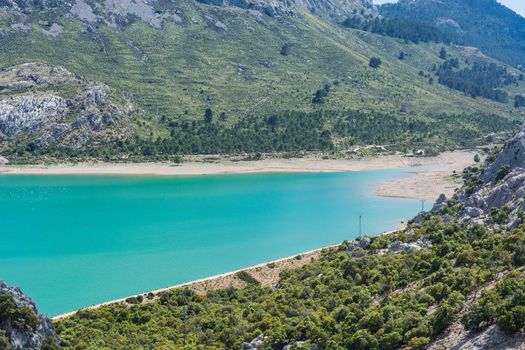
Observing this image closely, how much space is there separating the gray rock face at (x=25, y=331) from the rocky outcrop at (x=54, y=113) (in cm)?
14627

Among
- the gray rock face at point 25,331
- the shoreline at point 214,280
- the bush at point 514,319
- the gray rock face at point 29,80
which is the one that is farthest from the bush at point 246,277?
the gray rock face at point 29,80

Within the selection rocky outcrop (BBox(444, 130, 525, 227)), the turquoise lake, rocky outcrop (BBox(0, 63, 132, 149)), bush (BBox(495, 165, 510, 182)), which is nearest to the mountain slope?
rocky outcrop (BBox(444, 130, 525, 227))

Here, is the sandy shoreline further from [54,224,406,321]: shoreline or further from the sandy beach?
[54,224,406,321]: shoreline

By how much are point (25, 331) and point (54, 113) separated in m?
158

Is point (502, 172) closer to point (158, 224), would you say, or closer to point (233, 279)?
point (233, 279)

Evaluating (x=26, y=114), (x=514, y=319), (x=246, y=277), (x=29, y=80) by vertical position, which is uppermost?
(x=29, y=80)

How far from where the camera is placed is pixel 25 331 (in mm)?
37750

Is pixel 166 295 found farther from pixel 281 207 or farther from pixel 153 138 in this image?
pixel 153 138

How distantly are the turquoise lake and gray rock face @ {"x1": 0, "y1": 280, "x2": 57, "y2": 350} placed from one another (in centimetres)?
2307

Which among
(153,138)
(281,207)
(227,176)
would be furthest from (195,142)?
(281,207)

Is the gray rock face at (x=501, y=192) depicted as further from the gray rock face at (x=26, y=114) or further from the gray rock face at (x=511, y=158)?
the gray rock face at (x=26, y=114)

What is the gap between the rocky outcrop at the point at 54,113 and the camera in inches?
7180

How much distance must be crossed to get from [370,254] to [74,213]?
69.7 m

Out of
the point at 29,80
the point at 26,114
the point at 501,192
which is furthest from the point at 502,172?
the point at 29,80
